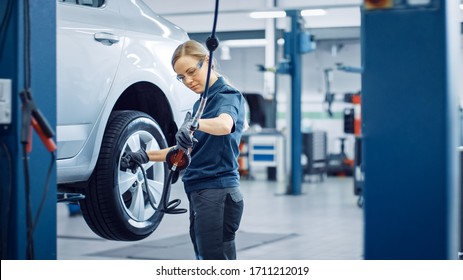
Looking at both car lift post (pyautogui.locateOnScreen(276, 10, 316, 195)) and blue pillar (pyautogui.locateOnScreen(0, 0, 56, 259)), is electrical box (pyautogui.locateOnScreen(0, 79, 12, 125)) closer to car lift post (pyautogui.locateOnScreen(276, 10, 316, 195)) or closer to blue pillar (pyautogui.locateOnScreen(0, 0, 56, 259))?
blue pillar (pyautogui.locateOnScreen(0, 0, 56, 259))

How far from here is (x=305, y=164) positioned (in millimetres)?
14469

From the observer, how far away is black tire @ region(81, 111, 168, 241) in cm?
331

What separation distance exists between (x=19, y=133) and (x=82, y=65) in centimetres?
81

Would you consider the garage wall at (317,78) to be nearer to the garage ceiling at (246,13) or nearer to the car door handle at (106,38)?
the garage ceiling at (246,13)

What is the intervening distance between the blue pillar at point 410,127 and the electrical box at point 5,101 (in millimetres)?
1028

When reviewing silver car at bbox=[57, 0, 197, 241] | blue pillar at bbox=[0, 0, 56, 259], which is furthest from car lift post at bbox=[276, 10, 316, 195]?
blue pillar at bbox=[0, 0, 56, 259]

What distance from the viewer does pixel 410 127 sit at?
2.03 meters

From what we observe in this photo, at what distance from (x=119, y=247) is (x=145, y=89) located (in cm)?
323

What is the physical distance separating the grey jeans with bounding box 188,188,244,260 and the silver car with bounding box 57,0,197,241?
53 centimetres

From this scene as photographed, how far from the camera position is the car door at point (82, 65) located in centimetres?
297

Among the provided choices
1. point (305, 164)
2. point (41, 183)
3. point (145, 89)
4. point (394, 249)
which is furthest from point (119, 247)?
point (305, 164)

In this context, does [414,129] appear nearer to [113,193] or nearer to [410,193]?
[410,193]

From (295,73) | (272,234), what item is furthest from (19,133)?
(295,73)

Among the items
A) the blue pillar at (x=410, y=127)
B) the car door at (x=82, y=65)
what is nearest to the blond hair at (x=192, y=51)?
the car door at (x=82, y=65)
